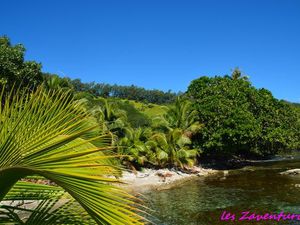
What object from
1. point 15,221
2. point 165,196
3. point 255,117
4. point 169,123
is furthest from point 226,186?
point 15,221

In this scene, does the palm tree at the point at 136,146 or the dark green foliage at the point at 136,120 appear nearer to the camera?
the palm tree at the point at 136,146

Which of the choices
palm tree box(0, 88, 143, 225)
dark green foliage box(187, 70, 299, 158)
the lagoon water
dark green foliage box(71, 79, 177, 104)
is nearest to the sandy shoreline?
the lagoon water

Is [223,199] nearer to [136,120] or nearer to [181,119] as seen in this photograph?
[181,119]

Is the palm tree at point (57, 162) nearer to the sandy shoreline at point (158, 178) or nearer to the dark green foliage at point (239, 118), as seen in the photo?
the sandy shoreline at point (158, 178)

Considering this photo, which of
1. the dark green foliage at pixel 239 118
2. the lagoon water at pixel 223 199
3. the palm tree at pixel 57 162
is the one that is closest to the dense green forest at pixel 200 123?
the dark green foliage at pixel 239 118

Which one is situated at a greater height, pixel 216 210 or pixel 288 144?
pixel 288 144

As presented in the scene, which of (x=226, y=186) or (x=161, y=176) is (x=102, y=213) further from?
(x=161, y=176)

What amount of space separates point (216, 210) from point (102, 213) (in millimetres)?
16293

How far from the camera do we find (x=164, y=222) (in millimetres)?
15023

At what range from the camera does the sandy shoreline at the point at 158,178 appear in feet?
80.7

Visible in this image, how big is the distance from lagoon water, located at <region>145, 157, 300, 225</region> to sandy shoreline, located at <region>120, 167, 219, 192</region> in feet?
4.17

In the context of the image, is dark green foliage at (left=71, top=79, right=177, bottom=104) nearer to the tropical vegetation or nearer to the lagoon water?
the tropical vegetation

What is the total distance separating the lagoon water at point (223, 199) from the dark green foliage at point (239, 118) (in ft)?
17.8

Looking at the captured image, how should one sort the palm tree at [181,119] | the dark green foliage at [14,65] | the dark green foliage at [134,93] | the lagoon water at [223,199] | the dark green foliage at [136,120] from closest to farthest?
the lagoon water at [223,199], the dark green foliage at [14,65], the palm tree at [181,119], the dark green foliage at [136,120], the dark green foliage at [134,93]
